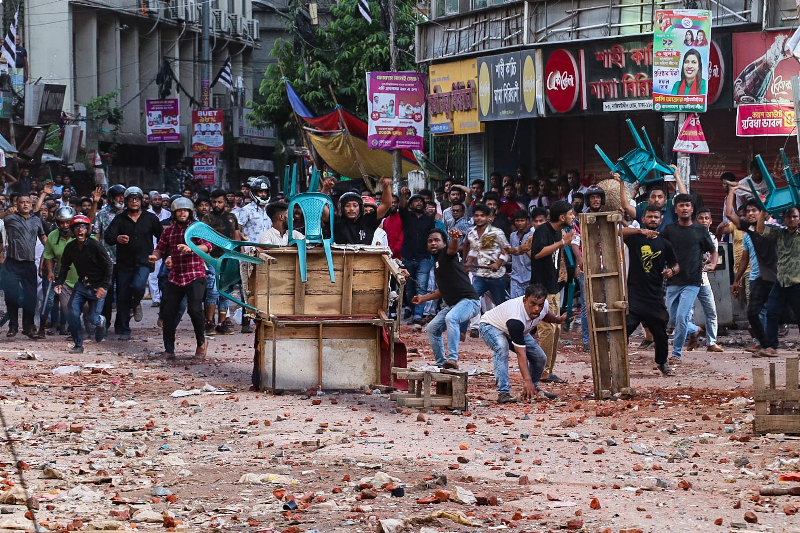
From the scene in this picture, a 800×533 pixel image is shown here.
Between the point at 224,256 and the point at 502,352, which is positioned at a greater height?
the point at 224,256

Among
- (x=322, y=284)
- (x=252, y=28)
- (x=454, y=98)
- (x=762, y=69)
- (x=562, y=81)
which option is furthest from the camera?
(x=252, y=28)

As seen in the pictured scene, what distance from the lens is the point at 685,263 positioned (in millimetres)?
12727

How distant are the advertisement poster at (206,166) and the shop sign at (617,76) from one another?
22.3 metres

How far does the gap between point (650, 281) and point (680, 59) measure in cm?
449

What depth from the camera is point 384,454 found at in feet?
26.2

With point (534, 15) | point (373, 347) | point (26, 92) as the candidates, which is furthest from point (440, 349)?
point (26, 92)

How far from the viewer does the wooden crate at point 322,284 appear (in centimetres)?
1066

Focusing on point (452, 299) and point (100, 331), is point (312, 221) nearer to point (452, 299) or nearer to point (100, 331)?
point (452, 299)

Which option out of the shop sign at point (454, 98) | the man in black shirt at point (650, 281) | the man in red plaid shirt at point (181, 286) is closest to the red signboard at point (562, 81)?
the shop sign at point (454, 98)

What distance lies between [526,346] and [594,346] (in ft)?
1.87

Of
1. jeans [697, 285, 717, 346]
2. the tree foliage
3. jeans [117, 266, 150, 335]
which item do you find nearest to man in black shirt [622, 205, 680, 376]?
jeans [697, 285, 717, 346]

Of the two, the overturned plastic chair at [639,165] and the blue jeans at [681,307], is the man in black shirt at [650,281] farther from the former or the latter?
the overturned plastic chair at [639,165]

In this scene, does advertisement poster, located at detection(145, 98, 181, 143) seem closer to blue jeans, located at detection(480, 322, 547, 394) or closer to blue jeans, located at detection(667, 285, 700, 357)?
blue jeans, located at detection(667, 285, 700, 357)

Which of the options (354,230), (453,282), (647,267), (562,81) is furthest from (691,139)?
(562,81)
